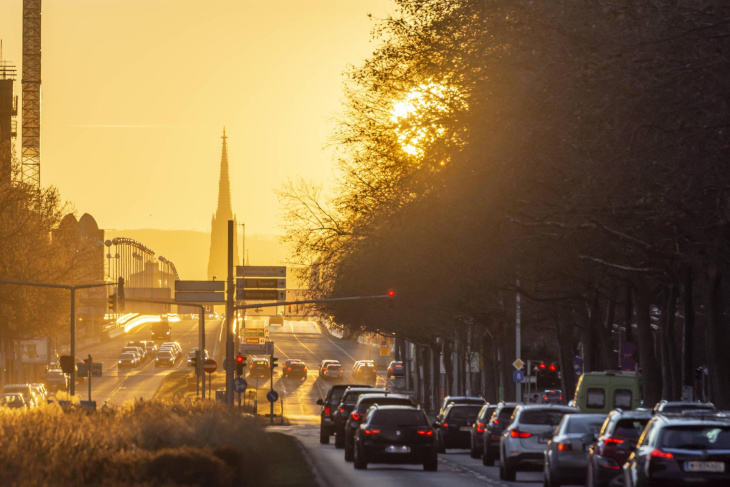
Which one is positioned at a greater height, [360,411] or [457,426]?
[360,411]

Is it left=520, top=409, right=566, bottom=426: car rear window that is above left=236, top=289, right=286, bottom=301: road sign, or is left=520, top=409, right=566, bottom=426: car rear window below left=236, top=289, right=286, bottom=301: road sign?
below

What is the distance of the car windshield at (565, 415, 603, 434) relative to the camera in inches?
1043

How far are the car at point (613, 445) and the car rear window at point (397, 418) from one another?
1053 centimetres

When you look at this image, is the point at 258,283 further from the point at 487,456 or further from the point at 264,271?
the point at 487,456

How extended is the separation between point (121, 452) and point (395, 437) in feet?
49.2

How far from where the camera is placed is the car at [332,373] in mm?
126938

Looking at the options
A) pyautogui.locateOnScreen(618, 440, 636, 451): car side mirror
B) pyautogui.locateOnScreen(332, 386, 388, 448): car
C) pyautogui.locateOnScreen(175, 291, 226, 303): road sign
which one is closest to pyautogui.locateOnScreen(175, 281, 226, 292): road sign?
pyautogui.locateOnScreen(175, 291, 226, 303): road sign

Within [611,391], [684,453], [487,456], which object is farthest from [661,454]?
[611,391]

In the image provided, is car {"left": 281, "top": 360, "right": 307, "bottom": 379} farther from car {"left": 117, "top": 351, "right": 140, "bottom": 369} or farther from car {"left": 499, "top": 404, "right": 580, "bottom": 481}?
car {"left": 499, "top": 404, "right": 580, "bottom": 481}

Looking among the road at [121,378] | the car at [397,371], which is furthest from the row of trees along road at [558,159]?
the car at [397,371]

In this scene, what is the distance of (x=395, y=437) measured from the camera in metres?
34.3

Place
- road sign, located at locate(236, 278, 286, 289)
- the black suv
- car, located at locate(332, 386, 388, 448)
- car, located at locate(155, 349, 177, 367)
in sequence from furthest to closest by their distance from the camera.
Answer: car, located at locate(155, 349, 177, 367), road sign, located at locate(236, 278, 286, 289), the black suv, car, located at locate(332, 386, 388, 448)

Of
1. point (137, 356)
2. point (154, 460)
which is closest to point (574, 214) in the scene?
point (154, 460)

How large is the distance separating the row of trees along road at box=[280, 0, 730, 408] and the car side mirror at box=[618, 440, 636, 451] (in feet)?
18.1
